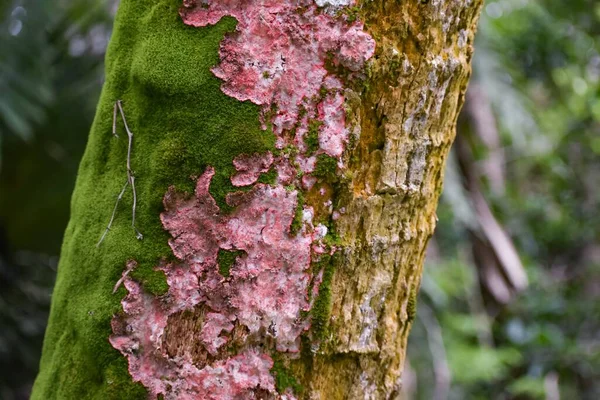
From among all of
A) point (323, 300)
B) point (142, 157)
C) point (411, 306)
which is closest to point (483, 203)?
point (411, 306)

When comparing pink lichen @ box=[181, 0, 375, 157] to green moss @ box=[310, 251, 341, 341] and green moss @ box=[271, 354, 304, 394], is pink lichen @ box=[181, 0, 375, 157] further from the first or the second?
green moss @ box=[271, 354, 304, 394]

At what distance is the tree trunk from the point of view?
1.02 m

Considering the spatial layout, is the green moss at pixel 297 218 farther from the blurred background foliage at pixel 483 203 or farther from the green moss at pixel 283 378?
the blurred background foliage at pixel 483 203

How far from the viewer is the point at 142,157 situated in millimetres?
1086

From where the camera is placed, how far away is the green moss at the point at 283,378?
104cm

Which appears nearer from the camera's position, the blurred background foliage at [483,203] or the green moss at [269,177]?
the green moss at [269,177]

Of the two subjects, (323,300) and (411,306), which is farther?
(411,306)

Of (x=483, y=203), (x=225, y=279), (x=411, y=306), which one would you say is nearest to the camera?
(x=225, y=279)

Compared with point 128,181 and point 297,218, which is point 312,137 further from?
point 128,181

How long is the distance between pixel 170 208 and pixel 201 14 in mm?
354

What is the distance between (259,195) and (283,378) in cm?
33

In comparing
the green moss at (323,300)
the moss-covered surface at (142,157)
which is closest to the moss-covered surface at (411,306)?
the green moss at (323,300)

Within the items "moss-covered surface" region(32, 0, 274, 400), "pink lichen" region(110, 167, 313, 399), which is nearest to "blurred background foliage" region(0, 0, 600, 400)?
"moss-covered surface" region(32, 0, 274, 400)

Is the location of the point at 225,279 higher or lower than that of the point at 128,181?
lower
